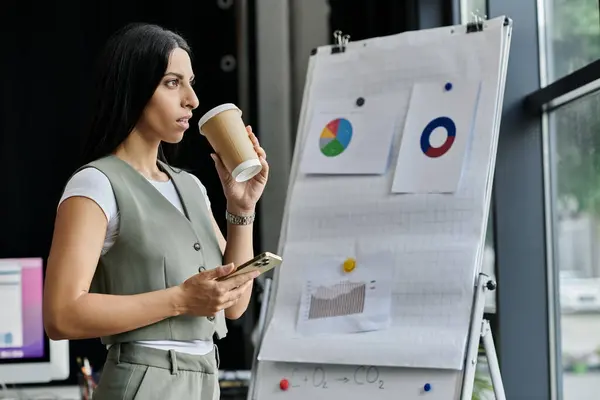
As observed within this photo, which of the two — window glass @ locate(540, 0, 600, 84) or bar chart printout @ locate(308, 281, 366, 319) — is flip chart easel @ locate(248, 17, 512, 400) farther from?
window glass @ locate(540, 0, 600, 84)

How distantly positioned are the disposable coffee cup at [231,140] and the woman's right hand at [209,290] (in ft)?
0.65

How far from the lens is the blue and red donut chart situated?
2033mm

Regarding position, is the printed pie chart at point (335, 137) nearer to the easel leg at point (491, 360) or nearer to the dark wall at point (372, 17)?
the easel leg at point (491, 360)

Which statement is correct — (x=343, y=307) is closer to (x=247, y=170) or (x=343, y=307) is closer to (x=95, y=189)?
(x=247, y=170)

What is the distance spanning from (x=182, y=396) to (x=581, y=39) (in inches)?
53.2

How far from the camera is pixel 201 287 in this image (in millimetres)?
1296

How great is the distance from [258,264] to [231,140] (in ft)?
0.78

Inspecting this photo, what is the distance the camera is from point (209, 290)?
1.30m

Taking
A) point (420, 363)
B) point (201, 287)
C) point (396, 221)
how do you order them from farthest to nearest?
point (396, 221), point (420, 363), point (201, 287)

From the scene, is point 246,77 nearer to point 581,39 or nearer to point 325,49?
point 325,49

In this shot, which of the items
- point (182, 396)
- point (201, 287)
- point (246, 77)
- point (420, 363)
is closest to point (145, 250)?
point (201, 287)

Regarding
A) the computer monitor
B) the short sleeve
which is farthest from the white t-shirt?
the computer monitor

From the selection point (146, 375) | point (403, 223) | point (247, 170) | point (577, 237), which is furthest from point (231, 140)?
point (577, 237)

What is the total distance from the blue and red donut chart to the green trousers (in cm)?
89
